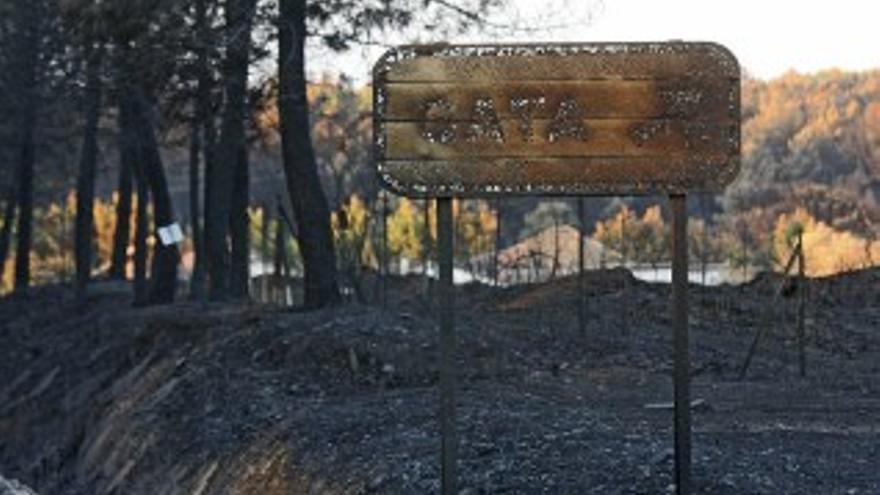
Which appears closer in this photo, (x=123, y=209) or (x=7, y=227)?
(x=123, y=209)

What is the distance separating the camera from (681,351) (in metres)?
8.20

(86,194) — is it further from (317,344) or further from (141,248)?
(317,344)

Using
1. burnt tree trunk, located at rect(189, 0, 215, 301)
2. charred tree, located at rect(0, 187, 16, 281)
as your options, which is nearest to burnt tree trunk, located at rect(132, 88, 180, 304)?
burnt tree trunk, located at rect(189, 0, 215, 301)

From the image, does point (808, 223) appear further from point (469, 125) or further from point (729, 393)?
point (469, 125)

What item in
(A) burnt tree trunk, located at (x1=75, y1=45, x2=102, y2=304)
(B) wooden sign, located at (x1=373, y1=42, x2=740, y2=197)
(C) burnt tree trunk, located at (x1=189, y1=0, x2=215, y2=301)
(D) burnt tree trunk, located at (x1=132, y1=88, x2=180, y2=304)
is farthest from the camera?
(A) burnt tree trunk, located at (x1=75, y1=45, x2=102, y2=304)

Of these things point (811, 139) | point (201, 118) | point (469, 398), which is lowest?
point (469, 398)

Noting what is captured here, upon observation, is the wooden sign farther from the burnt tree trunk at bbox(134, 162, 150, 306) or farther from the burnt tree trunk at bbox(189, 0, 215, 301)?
the burnt tree trunk at bbox(134, 162, 150, 306)

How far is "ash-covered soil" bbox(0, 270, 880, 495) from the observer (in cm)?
958

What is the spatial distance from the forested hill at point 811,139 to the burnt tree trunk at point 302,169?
198 feet

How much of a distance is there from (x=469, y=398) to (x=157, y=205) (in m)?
16.5

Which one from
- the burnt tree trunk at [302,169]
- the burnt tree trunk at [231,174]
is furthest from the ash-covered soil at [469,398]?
the burnt tree trunk at [231,174]

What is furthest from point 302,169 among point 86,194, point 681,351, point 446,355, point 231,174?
point 86,194

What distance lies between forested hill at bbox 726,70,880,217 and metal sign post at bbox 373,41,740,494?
70500 mm

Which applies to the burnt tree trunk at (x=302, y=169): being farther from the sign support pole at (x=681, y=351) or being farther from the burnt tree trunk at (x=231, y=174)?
the sign support pole at (x=681, y=351)
